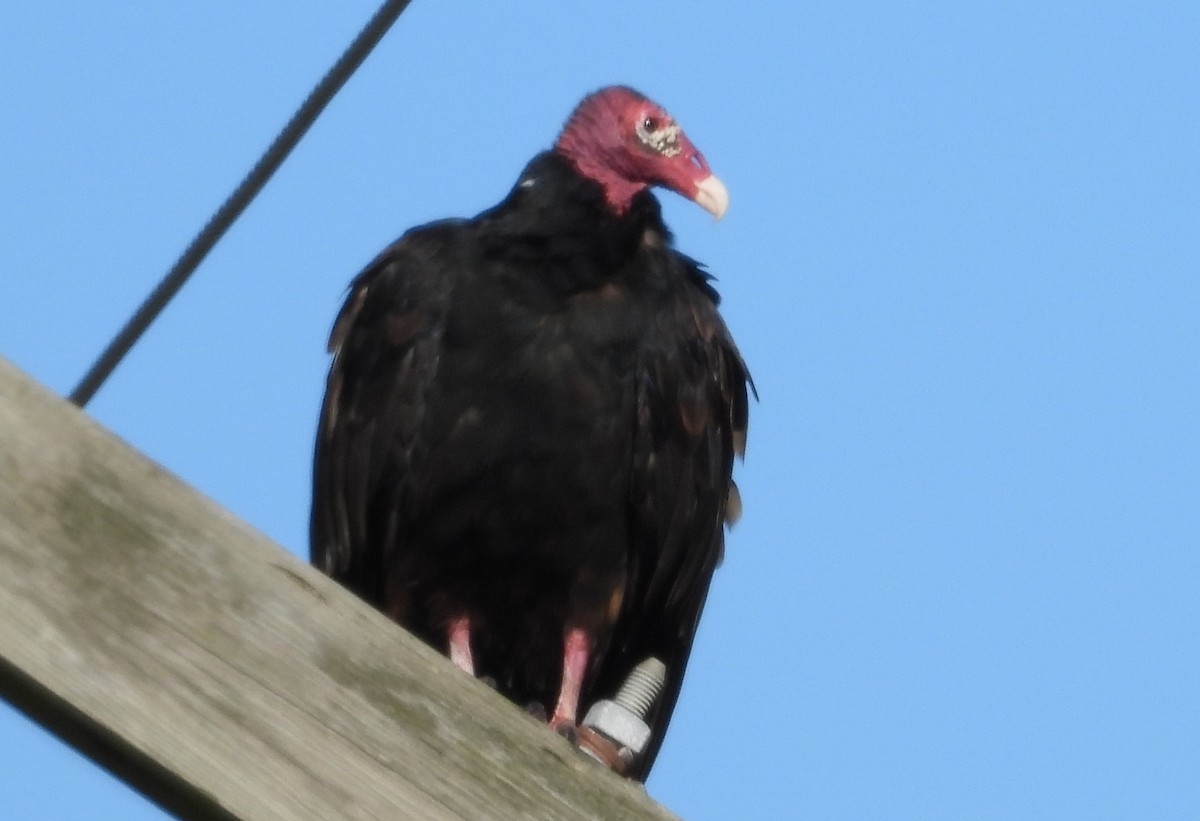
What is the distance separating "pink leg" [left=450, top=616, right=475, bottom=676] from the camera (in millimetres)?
3875

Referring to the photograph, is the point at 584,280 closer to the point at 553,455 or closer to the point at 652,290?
the point at 652,290

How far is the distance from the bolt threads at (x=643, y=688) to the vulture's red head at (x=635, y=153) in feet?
3.85

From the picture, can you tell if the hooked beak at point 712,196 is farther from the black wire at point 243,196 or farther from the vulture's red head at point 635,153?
the black wire at point 243,196

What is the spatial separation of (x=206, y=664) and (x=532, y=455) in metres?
2.33

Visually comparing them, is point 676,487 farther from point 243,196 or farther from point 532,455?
point 243,196

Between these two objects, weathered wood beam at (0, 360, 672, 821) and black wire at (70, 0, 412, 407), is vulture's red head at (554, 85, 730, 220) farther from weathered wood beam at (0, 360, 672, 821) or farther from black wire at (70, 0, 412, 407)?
weathered wood beam at (0, 360, 672, 821)

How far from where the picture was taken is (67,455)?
1.52 metres

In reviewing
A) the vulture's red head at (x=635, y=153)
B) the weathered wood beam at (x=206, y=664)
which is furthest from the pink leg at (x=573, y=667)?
the weathered wood beam at (x=206, y=664)

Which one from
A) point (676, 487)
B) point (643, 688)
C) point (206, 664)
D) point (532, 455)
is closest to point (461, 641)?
point (532, 455)

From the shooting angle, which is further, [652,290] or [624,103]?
[624,103]

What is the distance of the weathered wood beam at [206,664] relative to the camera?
1395 millimetres

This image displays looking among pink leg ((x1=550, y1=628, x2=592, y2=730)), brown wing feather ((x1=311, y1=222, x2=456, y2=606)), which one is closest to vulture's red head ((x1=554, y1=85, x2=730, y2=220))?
brown wing feather ((x1=311, y1=222, x2=456, y2=606))

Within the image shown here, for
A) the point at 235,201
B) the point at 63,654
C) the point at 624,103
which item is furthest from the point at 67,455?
the point at 624,103

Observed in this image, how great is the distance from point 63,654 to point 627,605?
8.46 feet
